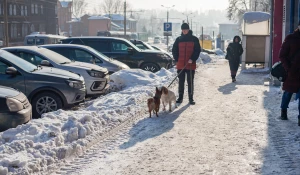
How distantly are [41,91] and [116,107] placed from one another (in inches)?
67.9

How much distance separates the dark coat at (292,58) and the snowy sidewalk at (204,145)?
28.9 inches

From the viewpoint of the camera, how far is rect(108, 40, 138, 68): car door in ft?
59.7

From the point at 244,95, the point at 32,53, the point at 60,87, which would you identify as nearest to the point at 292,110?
the point at 244,95

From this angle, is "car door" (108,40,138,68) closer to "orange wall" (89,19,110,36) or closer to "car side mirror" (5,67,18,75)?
"car side mirror" (5,67,18,75)

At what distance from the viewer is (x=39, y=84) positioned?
33.2 feet

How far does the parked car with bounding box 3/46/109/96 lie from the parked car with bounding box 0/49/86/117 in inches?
65.4

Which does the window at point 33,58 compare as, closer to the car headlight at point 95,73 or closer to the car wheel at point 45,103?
the car headlight at point 95,73

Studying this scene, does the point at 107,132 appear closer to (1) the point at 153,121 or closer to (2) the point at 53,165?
(1) the point at 153,121

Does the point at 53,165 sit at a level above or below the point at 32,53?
below

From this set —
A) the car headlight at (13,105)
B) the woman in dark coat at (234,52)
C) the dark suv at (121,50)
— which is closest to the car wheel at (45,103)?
the car headlight at (13,105)

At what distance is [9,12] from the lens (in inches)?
2454

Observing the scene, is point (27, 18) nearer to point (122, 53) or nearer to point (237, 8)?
point (237, 8)

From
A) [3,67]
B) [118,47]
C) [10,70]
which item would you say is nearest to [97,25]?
[118,47]

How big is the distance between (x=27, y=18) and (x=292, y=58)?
63.3 meters
